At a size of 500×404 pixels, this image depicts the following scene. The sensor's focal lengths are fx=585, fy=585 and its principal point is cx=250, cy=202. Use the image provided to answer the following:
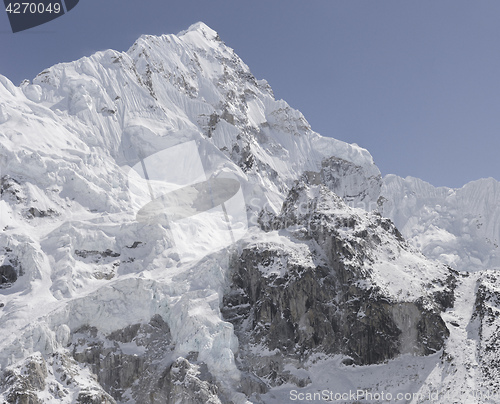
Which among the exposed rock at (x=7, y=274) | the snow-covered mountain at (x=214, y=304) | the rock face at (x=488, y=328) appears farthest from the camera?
the exposed rock at (x=7, y=274)

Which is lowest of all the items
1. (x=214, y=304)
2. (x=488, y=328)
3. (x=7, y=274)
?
(x=488, y=328)

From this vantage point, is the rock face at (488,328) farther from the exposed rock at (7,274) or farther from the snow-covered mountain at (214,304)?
the exposed rock at (7,274)

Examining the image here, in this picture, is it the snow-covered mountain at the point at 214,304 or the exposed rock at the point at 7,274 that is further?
the exposed rock at the point at 7,274

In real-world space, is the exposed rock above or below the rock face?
above

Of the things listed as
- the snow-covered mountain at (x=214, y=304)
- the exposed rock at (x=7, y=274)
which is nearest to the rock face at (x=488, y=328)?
the snow-covered mountain at (x=214, y=304)

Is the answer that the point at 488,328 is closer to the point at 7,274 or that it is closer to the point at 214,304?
the point at 214,304

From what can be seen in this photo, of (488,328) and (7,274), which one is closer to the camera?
(488,328)

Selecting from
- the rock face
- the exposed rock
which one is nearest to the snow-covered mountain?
the exposed rock

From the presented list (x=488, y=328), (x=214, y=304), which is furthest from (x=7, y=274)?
(x=488, y=328)

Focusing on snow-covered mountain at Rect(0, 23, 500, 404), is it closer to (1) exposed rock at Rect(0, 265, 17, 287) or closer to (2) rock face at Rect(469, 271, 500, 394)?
(1) exposed rock at Rect(0, 265, 17, 287)

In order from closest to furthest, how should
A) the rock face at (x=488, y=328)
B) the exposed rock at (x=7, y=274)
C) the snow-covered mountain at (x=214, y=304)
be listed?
the rock face at (x=488, y=328) < the snow-covered mountain at (x=214, y=304) < the exposed rock at (x=7, y=274)

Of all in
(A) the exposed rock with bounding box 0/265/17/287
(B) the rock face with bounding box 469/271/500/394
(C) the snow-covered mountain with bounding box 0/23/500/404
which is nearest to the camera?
(B) the rock face with bounding box 469/271/500/394

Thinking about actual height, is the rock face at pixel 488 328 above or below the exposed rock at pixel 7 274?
below

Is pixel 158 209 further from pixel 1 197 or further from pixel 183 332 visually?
pixel 183 332
